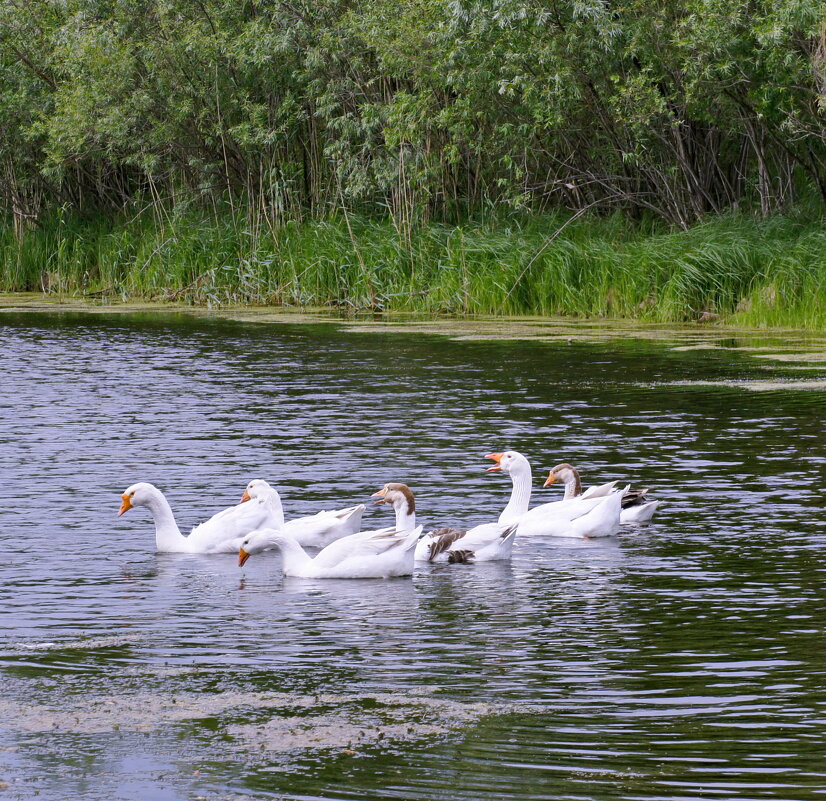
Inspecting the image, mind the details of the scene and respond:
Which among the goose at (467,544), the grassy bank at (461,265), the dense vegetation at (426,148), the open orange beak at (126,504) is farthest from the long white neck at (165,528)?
the grassy bank at (461,265)

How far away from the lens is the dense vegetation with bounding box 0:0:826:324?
23.9 meters

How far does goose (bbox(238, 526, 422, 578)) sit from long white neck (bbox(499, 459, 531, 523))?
1.63 metres

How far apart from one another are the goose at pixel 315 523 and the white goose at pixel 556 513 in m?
1.14

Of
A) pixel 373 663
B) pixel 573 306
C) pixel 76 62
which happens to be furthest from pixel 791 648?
pixel 76 62

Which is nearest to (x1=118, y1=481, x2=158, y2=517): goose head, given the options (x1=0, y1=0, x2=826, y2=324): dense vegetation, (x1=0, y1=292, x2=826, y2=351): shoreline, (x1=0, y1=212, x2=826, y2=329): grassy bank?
(x1=0, y1=292, x2=826, y2=351): shoreline

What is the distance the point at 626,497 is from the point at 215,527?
2929 mm

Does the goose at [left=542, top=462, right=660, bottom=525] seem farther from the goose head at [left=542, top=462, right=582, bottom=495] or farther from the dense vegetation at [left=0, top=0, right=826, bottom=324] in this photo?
the dense vegetation at [left=0, top=0, right=826, bottom=324]

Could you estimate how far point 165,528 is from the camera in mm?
10852

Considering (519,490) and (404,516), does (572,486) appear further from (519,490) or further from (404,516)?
(404,516)

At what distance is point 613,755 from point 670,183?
21775 millimetres

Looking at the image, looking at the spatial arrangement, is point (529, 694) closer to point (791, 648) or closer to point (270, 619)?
point (791, 648)

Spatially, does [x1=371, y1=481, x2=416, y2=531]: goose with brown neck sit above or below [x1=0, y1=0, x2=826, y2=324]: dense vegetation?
below

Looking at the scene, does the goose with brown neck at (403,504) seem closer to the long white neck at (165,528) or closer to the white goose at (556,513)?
the white goose at (556,513)

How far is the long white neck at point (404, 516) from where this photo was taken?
10719 mm
